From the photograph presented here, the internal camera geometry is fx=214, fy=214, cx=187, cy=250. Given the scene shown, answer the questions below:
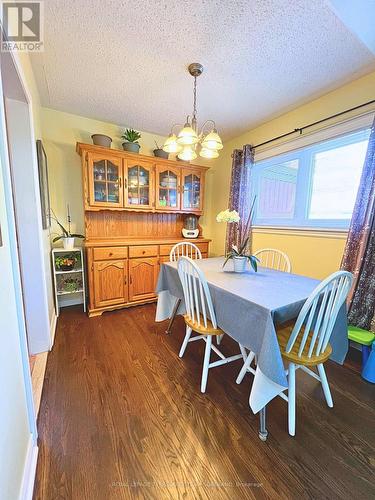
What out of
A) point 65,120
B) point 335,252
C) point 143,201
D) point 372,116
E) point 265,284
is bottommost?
point 265,284

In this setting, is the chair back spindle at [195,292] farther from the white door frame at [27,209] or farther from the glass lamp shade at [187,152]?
the white door frame at [27,209]

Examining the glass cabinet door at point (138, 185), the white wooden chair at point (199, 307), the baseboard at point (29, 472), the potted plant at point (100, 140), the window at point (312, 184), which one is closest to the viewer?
the baseboard at point (29, 472)

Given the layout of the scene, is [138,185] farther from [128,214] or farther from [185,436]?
[185,436]

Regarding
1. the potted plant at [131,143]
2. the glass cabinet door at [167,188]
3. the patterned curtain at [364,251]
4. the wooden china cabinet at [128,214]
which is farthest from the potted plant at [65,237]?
the patterned curtain at [364,251]

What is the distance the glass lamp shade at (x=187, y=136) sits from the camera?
1.54 m

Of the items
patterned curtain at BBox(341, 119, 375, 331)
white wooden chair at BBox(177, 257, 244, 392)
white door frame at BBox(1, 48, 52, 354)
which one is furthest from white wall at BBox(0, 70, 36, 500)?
patterned curtain at BBox(341, 119, 375, 331)

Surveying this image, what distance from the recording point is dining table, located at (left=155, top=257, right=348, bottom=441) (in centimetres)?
106

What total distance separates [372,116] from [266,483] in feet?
8.61

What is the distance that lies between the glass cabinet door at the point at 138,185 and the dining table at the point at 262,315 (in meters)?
1.60

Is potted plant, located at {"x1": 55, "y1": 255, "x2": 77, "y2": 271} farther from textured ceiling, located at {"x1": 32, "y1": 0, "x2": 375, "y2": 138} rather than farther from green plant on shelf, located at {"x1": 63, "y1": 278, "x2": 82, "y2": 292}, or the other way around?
textured ceiling, located at {"x1": 32, "y1": 0, "x2": 375, "y2": 138}

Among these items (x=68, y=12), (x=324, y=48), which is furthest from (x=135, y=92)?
(x=324, y=48)

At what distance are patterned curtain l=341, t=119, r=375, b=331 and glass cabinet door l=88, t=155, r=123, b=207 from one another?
2505mm

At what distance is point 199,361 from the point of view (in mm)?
1806

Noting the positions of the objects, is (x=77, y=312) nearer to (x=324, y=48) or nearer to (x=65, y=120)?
(x=65, y=120)
